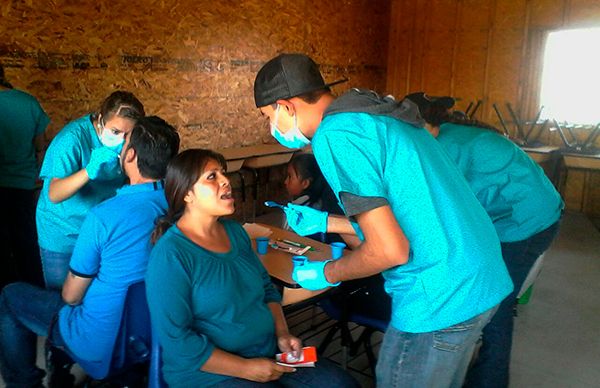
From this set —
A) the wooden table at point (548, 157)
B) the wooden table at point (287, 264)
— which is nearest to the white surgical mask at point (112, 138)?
the wooden table at point (287, 264)

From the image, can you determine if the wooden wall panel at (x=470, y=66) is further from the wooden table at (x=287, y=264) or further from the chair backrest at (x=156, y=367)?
the chair backrest at (x=156, y=367)

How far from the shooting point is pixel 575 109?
6.57 metres

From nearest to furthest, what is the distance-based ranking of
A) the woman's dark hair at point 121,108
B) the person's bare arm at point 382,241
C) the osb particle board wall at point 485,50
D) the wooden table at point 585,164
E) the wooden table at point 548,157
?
the person's bare arm at point 382,241 < the woman's dark hair at point 121,108 < the wooden table at point 585,164 < the wooden table at point 548,157 < the osb particle board wall at point 485,50

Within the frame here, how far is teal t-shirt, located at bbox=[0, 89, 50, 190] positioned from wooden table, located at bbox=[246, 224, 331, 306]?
5.66 feet

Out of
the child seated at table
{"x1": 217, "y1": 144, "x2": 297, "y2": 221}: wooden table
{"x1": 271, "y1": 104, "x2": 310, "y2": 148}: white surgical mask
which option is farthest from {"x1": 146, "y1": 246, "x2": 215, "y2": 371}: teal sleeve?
{"x1": 217, "y1": 144, "x2": 297, "y2": 221}: wooden table

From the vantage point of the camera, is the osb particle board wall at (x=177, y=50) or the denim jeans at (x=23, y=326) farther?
the osb particle board wall at (x=177, y=50)

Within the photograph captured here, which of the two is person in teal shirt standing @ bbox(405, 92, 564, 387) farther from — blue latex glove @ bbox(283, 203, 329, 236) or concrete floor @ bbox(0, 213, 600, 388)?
blue latex glove @ bbox(283, 203, 329, 236)

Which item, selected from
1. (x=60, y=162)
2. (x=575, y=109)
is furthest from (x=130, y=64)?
(x=575, y=109)

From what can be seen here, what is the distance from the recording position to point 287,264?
230 cm

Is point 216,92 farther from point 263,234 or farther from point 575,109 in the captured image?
point 575,109

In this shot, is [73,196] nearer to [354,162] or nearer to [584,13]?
[354,162]

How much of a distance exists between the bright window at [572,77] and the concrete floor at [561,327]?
228cm

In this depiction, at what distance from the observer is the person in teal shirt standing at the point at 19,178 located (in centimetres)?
323

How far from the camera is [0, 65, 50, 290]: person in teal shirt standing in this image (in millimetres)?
3234
